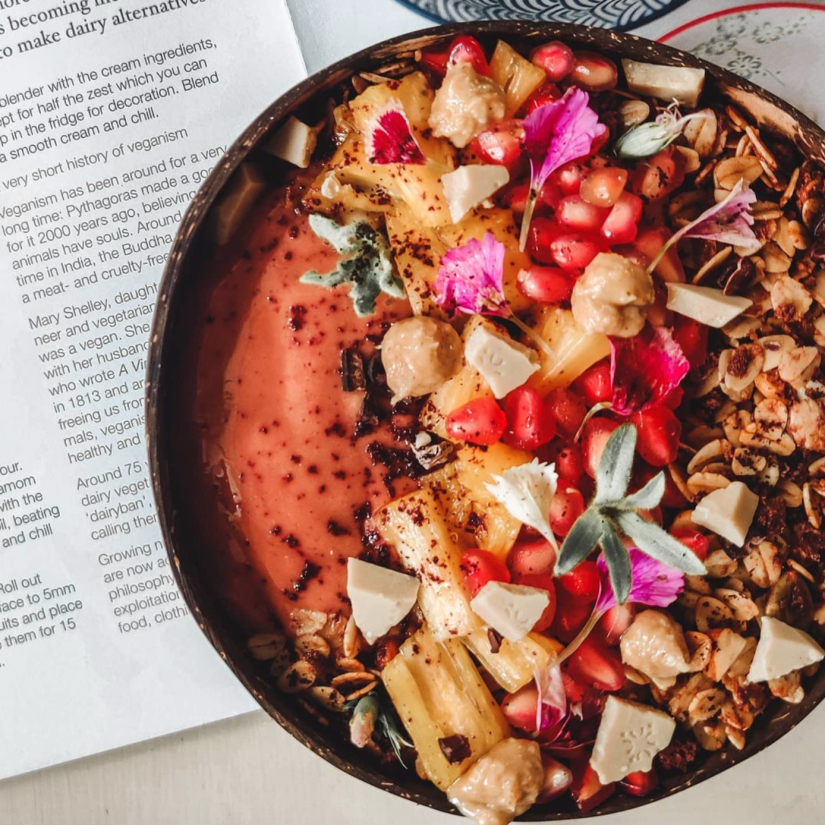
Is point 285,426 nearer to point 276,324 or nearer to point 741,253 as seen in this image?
point 276,324

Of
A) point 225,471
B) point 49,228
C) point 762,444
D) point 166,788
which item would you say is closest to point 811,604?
point 762,444

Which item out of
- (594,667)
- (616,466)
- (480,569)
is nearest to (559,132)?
(616,466)

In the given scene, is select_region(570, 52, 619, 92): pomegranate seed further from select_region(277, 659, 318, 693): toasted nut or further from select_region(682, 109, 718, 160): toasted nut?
select_region(277, 659, 318, 693): toasted nut

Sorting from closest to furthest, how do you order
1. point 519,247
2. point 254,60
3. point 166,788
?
point 519,247 → point 254,60 → point 166,788

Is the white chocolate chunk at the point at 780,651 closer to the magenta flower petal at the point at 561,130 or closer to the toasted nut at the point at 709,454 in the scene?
the toasted nut at the point at 709,454

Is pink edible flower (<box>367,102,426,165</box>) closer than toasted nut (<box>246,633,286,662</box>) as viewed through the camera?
Yes

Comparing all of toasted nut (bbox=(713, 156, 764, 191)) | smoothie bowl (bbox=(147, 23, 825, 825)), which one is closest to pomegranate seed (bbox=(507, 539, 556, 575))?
smoothie bowl (bbox=(147, 23, 825, 825))

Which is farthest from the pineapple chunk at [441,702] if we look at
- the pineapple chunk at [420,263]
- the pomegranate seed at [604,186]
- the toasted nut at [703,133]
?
the toasted nut at [703,133]
